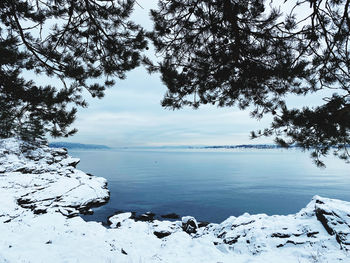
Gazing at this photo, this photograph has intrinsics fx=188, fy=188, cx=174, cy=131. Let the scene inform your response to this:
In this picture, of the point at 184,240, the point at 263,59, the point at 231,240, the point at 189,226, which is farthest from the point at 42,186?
the point at 263,59

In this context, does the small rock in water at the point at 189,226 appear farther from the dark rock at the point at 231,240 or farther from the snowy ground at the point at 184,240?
the dark rock at the point at 231,240

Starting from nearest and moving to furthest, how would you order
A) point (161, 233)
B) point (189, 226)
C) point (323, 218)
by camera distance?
1. point (323, 218)
2. point (161, 233)
3. point (189, 226)

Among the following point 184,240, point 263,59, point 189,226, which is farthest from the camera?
point 189,226

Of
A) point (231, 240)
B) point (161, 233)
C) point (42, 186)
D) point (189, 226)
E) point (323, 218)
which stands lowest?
point (161, 233)

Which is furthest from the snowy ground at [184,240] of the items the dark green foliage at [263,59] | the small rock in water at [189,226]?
the dark green foliage at [263,59]

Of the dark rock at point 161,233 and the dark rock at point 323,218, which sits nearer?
the dark rock at point 323,218

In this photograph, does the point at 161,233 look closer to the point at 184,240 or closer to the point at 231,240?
the point at 184,240

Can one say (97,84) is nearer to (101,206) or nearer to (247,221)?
(247,221)

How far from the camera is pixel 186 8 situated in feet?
12.4

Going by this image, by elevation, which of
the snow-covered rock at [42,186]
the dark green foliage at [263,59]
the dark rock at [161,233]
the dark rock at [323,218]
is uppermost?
the dark green foliage at [263,59]

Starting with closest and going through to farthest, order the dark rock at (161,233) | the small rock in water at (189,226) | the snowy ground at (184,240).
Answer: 1. the snowy ground at (184,240)
2. the dark rock at (161,233)
3. the small rock in water at (189,226)

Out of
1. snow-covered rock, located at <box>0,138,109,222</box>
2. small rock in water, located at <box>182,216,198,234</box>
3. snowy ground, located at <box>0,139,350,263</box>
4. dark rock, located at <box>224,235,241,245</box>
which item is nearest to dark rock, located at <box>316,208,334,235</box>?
snowy ground, located at <box>0,139,350,263</box>

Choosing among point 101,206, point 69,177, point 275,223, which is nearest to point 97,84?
point 275,223

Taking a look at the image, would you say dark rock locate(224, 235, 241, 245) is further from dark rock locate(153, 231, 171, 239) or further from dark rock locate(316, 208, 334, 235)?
dark rock locate(153, 231, 171, 239)
